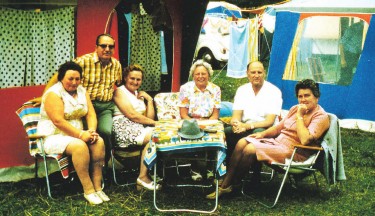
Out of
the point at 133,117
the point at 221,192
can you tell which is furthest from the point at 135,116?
the point at 221,192

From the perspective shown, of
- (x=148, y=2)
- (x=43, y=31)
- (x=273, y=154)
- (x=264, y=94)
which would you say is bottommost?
(x=273, y=154)

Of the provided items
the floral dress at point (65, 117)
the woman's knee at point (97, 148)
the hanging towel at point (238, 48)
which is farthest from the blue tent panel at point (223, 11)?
the woman's knee at point (97, 148)

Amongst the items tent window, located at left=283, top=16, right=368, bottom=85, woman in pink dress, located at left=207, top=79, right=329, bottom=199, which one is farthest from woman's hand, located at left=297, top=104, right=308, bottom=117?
tent window, located at left=283, top=16, right=368, bottom=85

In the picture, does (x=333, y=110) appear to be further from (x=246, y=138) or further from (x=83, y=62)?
(x=83, y=62)

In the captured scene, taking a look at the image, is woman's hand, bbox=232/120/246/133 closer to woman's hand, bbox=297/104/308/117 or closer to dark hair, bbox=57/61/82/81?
woman's hand, bbox=297/104/308/117

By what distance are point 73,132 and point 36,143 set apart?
420 millimetres

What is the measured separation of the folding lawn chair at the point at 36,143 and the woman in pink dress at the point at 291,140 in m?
1.35

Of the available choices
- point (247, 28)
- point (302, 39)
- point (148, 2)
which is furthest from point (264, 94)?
point (247, 28)

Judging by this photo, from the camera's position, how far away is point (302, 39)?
8.09 metres

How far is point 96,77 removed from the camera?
190 inches

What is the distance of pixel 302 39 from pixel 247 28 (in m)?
3.82

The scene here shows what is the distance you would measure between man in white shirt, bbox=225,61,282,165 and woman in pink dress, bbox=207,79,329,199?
283 mm

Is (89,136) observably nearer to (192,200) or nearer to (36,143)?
(36,143)

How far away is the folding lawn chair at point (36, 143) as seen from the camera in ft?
13.8
